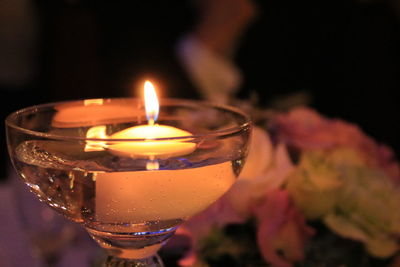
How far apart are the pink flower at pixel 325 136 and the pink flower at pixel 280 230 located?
0.13m

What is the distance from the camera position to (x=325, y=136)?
0.73 meters

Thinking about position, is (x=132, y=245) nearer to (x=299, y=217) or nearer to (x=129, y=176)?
(x=129, y=176)

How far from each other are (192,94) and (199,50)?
45cm

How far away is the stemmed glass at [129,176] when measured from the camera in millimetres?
392

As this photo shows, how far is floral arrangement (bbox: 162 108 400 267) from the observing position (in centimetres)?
62

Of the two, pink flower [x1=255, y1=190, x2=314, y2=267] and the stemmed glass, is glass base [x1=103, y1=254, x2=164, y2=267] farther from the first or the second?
pink flower [x1=255, y1=190, x2=314, y2=267]

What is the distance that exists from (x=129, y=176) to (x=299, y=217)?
320mm

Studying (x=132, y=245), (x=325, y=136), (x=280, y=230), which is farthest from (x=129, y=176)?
(x=325, y=136)

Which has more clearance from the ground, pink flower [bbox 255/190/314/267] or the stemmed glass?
the stemmed glass

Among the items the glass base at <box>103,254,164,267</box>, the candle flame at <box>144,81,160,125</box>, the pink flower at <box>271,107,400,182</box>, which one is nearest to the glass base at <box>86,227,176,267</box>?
the glass base at <box>103,254,164,267</box>

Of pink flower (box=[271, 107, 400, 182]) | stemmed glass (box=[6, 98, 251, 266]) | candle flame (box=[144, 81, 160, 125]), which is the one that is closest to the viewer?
stemmed glass (box=[6, 98, 251, 266])

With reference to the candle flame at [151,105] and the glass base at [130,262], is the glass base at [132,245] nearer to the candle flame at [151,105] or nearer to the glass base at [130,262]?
the glass base at [130,262]

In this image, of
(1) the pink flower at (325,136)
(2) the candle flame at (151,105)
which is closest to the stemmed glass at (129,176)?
(2) the candle flame at (151,105)

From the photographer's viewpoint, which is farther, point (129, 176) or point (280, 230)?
point (280, 230)
